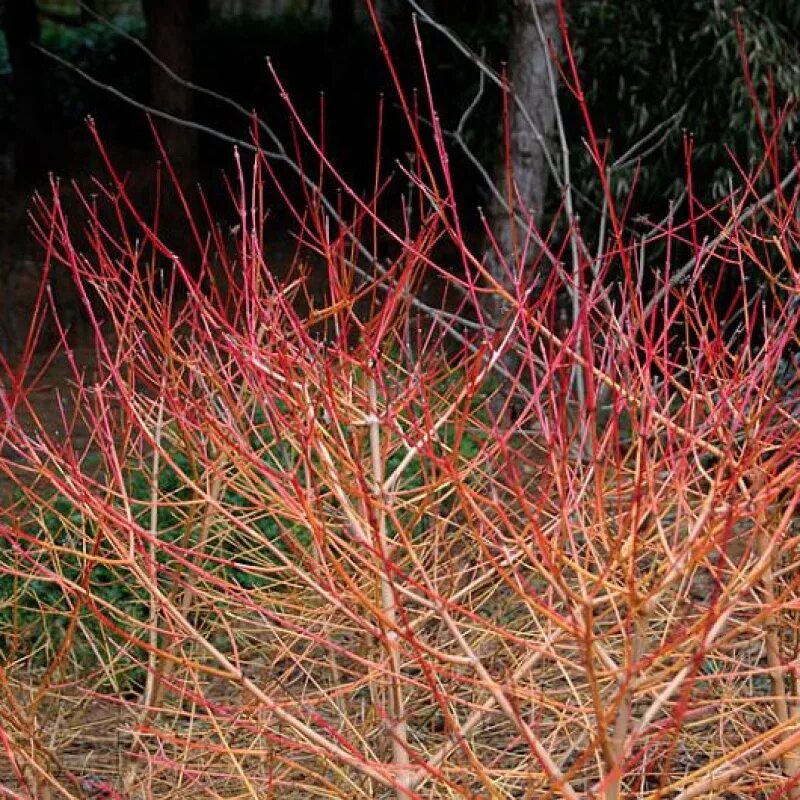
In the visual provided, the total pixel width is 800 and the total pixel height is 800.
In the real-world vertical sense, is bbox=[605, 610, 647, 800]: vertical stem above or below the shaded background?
above

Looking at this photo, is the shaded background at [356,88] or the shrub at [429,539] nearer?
the shrub at [429,539]

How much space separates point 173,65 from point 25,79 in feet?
6.95

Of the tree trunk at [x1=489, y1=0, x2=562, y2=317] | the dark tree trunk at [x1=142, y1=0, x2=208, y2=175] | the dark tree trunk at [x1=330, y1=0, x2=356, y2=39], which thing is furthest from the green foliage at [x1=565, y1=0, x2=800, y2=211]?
the dark tree trunk at [x1=330, y1=0, x2=356, y2=39]

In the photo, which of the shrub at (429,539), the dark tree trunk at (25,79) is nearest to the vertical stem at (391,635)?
the shrub at (429,539)

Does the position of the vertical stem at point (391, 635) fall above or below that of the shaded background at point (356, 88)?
above

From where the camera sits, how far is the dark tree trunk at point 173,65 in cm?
1341

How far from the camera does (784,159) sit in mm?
9609

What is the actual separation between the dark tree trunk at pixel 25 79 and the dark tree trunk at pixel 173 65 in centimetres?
152

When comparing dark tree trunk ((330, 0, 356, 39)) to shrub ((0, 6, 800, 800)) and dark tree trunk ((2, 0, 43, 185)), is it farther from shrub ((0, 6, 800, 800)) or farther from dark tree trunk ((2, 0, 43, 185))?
shrub ((0, 6, 800, 800))

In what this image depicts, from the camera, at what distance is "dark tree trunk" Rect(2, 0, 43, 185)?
561 inches

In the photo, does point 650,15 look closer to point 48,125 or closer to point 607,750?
point 48,125

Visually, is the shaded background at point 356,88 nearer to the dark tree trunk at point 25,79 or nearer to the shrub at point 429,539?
the dark tree trunk at point 25,79

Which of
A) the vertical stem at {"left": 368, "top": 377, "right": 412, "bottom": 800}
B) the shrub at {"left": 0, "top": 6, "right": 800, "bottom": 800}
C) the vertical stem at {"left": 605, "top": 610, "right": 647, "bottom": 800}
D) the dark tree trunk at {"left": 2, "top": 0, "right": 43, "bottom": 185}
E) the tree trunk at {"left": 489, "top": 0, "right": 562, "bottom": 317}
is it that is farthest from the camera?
the dark tree trunk at {"left": 2, "top": 0, "right": 43, "bottom": 185}

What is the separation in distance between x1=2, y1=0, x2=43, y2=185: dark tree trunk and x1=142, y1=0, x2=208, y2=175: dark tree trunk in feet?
5.00
